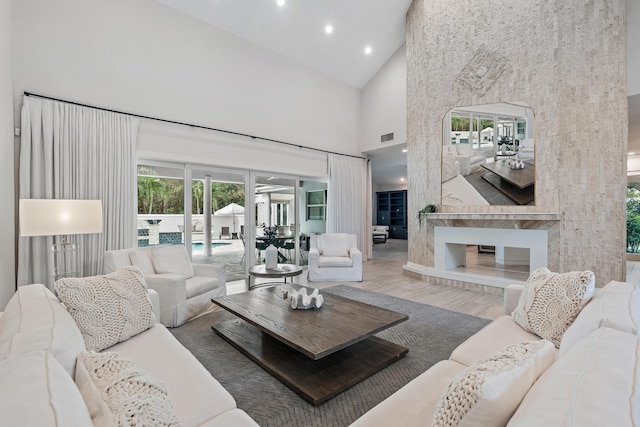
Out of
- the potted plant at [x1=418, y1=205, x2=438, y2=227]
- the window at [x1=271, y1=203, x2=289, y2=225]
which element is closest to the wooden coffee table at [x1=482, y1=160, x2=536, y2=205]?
the potted plant at [x1=418, y1=205, x2=438, y2=227]

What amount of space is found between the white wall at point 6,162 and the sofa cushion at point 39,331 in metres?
1.93

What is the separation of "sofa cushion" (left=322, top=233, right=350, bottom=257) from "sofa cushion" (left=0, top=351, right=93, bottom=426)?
4866 millimetres

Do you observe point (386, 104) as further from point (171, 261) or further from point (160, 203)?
point (171, 261)

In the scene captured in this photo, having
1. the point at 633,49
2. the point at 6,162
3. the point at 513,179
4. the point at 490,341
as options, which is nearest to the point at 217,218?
the point at 6,162

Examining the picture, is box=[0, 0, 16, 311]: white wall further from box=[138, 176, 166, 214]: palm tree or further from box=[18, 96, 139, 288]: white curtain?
box=[138, 176, 166, 214]: palm tree

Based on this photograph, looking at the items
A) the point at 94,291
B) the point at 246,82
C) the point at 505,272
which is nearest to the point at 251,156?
the point at 246,82

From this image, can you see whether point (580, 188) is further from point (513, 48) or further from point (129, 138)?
point (129, 138)

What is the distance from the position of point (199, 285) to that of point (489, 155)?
4851mm

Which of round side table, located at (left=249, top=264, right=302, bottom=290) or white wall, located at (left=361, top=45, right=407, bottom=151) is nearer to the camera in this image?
round side table, located at (left=249, top=264, right=302, bottom=290)

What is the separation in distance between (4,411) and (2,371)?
0.24 metres

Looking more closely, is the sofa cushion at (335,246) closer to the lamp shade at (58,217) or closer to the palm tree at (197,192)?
the palm tree at (197,192)

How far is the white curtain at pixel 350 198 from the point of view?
6.89m

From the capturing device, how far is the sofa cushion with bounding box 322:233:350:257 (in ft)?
18.2

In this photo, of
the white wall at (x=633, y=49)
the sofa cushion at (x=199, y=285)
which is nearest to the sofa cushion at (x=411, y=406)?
the sofa cushion at (x=199, y=285)
